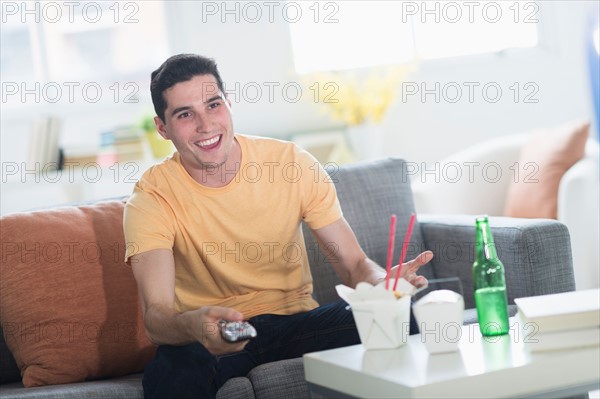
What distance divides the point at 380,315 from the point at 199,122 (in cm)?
79

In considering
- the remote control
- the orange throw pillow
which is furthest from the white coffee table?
the orange throw pillow

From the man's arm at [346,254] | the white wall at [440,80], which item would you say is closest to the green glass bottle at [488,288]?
the man's arm at [346,254]

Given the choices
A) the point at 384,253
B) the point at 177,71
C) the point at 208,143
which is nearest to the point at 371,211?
the point at 384,253

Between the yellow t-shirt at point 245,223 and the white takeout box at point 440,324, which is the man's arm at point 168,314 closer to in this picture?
the yellow t-shirt at point 245,223

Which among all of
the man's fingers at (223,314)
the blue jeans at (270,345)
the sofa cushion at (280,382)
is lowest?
the sofa cushion at (280,382)

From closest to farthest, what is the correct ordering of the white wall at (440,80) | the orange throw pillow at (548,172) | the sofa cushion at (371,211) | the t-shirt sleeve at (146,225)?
1. the t-shirt sleeve at (146,225)
2. the sofa cushion at (371,211)
3. the orange throw pillow at (548,172)
4. the white wall at (440,80)

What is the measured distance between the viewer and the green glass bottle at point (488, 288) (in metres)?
1.87

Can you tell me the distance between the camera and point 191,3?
5.01 metres

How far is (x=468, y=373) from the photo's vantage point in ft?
5.28

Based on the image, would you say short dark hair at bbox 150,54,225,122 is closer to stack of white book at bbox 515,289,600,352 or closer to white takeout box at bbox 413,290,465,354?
white takeout box at bbox 413,290,465,354

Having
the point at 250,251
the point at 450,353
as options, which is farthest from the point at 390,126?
the point at 450,353

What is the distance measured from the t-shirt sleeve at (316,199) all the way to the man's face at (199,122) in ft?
0.69

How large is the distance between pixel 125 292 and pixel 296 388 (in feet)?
1.91

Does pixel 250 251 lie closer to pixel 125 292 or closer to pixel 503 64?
pixel 125 292
